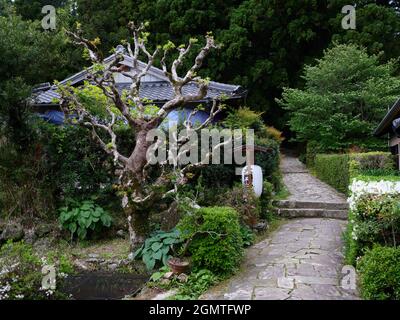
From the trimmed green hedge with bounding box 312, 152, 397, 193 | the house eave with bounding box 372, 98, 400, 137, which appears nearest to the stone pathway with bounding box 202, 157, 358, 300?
the trimmed green hedge with bounding box 312, 152, 397, 193

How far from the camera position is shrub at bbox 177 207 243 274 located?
5.43m

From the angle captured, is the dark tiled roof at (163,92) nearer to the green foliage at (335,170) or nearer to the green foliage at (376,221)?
the green foliage at (335,170)

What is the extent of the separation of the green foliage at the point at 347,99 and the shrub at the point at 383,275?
1044 centimetres

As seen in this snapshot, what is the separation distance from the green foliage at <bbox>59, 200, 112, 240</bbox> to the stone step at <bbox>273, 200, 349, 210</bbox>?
4.72m

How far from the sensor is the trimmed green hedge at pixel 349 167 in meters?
8.99

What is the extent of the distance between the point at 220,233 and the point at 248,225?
2337mm

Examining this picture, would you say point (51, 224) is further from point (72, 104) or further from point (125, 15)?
point (125, 15)

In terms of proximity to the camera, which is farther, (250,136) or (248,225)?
(250,136)

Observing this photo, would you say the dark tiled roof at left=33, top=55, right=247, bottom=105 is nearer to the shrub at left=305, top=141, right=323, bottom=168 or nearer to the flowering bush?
the shrub at left=305, top=141, right=323, bottom=168

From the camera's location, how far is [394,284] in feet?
14.1

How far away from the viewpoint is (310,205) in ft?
32.3

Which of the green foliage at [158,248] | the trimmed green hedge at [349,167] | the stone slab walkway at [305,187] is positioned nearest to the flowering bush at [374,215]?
the trimmed green hedge at [349,167]

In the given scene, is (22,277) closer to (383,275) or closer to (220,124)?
(383,275)
